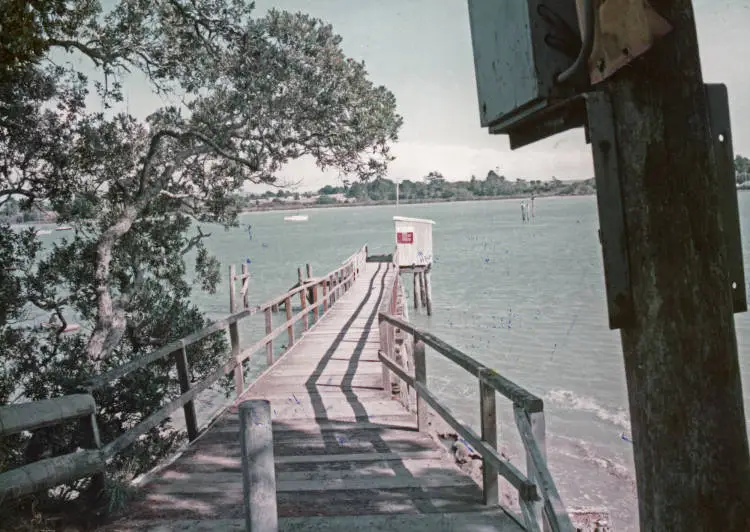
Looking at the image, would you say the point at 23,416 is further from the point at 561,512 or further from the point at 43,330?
the point at 43,330

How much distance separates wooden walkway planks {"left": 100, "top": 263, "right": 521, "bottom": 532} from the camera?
153 inches

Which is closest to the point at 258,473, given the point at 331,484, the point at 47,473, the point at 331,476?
the point at 47,473

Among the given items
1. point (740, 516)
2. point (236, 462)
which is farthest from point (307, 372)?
point (740, 516)

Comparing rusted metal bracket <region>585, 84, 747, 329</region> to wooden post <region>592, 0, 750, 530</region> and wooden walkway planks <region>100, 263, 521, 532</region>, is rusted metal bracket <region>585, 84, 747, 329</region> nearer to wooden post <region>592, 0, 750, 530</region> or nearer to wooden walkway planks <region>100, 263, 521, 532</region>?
wooden post <region>592, 0, 750, 530</region>

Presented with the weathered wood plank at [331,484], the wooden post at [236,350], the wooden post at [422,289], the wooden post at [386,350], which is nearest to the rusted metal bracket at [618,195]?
the weathered wood plank at [331,484]

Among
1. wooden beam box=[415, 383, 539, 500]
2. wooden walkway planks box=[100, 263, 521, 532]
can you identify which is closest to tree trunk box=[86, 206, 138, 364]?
wooden walkway planks box=[100, 263, 521, 532]

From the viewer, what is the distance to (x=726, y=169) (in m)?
1.76

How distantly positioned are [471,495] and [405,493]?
448mm

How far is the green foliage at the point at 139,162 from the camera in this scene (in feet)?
29.9

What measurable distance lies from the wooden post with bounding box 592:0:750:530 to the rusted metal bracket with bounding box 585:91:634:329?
19mm

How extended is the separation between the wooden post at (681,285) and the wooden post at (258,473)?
1.54 meters

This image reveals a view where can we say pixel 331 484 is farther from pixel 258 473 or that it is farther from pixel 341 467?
pixel 258 473

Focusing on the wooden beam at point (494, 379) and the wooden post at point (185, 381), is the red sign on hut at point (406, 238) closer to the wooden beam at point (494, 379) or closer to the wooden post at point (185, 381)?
the wooden post at point (185, 381)

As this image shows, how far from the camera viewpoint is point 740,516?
66.1 inches
